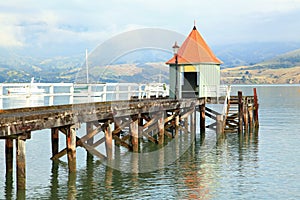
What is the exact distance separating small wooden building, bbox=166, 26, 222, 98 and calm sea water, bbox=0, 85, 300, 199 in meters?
6.59

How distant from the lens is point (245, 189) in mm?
18500

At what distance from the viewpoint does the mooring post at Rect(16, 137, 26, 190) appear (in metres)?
16.0

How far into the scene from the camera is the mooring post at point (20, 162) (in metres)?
16.0

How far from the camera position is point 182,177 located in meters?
20.2

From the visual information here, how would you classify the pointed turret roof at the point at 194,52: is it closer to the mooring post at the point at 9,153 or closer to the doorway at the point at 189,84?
the doorway at the point at 189,84

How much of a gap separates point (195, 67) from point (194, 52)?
127cm

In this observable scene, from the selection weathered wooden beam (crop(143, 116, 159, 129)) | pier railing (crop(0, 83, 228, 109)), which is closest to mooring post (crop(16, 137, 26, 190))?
pier railing (crop(0, 83, 228, 109))

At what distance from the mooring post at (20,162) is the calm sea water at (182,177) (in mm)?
508

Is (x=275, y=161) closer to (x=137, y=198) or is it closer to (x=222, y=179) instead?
(x=222, y=179)

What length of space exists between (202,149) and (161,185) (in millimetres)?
9879

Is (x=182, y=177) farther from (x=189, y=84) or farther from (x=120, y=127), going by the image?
(x=189, y=84)

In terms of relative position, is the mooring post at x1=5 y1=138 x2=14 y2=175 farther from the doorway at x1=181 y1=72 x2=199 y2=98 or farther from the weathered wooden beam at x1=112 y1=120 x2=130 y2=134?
the doorway at x1=181 y1=72 x2=199 y2=98

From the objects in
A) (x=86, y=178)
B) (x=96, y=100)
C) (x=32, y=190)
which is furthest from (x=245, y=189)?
(x=96, y=100)

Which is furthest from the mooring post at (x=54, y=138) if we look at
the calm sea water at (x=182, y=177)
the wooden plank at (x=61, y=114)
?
the wooden plank at (x=61, y=114)
